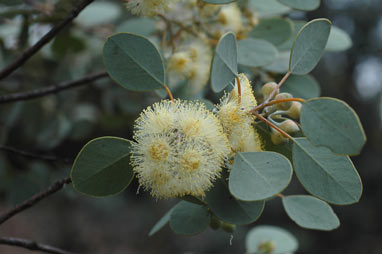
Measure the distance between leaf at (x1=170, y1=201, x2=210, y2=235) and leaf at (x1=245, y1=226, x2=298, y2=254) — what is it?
1.54 feet

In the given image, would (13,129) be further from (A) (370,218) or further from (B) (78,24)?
(A) (370,218)

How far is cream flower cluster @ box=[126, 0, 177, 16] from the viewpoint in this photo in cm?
98

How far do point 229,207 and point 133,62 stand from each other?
394 mm

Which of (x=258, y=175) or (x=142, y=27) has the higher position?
(x=258, y=175)

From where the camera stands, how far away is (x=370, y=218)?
4.99 metres

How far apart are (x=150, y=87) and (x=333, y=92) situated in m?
5.14

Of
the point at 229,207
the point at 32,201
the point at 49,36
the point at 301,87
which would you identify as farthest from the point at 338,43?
the point at 32,201

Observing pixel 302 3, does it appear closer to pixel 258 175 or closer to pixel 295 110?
pixel 295 110

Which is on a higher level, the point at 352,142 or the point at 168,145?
the point at 352,142

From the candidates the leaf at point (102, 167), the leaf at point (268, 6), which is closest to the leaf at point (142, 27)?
the leaf at point (268, 6)

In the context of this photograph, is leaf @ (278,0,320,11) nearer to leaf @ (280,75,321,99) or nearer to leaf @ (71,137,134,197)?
leaf @ (280,75,321,99)

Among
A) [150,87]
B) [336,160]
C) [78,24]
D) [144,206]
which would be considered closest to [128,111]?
[78,24]

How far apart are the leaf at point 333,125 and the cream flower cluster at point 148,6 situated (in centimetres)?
48

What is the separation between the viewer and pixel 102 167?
32.0 inches
